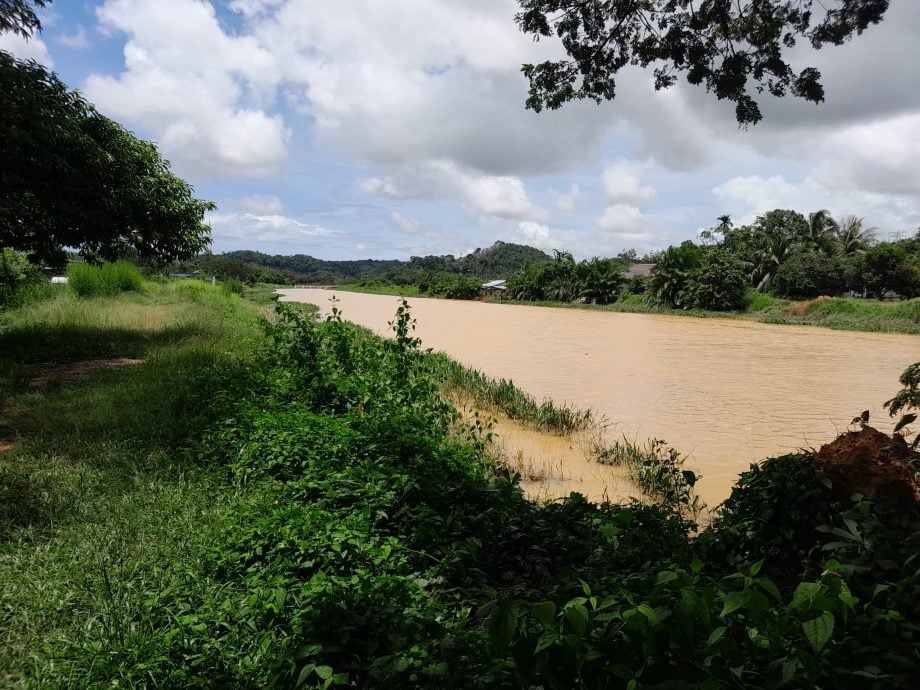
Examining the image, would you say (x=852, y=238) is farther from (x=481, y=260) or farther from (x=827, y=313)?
(x=481, y=260)

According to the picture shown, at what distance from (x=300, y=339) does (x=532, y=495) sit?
3.31m

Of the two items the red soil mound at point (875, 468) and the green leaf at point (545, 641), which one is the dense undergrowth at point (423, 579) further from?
the red soil mound at point (875, 468)

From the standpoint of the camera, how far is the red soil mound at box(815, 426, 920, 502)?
10.4 ft

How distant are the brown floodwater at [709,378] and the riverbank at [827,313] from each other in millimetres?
1795

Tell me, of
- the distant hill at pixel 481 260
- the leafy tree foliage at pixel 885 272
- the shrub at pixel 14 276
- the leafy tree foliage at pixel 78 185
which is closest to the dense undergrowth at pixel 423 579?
the leafy tree foliage at pixel 78 185

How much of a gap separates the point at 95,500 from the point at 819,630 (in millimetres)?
3917

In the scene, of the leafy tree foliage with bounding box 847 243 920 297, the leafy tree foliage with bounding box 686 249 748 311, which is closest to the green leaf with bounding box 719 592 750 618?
the leafy tree foliage with bounding box 686 249 748 311

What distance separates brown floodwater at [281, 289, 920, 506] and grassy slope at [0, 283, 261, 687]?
3.72 meters

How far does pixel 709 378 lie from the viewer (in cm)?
1311

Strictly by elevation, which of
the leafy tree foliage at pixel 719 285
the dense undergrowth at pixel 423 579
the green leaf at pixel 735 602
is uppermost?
the leafy tree foliage at pixel 719 285

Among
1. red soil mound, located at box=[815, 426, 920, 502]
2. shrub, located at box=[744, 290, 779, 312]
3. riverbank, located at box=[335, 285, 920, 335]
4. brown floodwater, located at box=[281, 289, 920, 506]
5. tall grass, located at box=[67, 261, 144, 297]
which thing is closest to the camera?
red soil mound, located at box=[815, 426, 920, 502]

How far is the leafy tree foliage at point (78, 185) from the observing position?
8.18 m

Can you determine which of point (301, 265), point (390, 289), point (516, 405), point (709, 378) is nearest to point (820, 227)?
point (709, 378)

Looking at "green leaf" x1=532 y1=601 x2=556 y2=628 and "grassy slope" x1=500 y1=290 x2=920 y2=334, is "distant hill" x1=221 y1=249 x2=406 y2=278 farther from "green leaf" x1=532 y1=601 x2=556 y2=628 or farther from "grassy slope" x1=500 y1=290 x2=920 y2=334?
"green leaf" x1=532 y1=601 x2=556 y2=628
